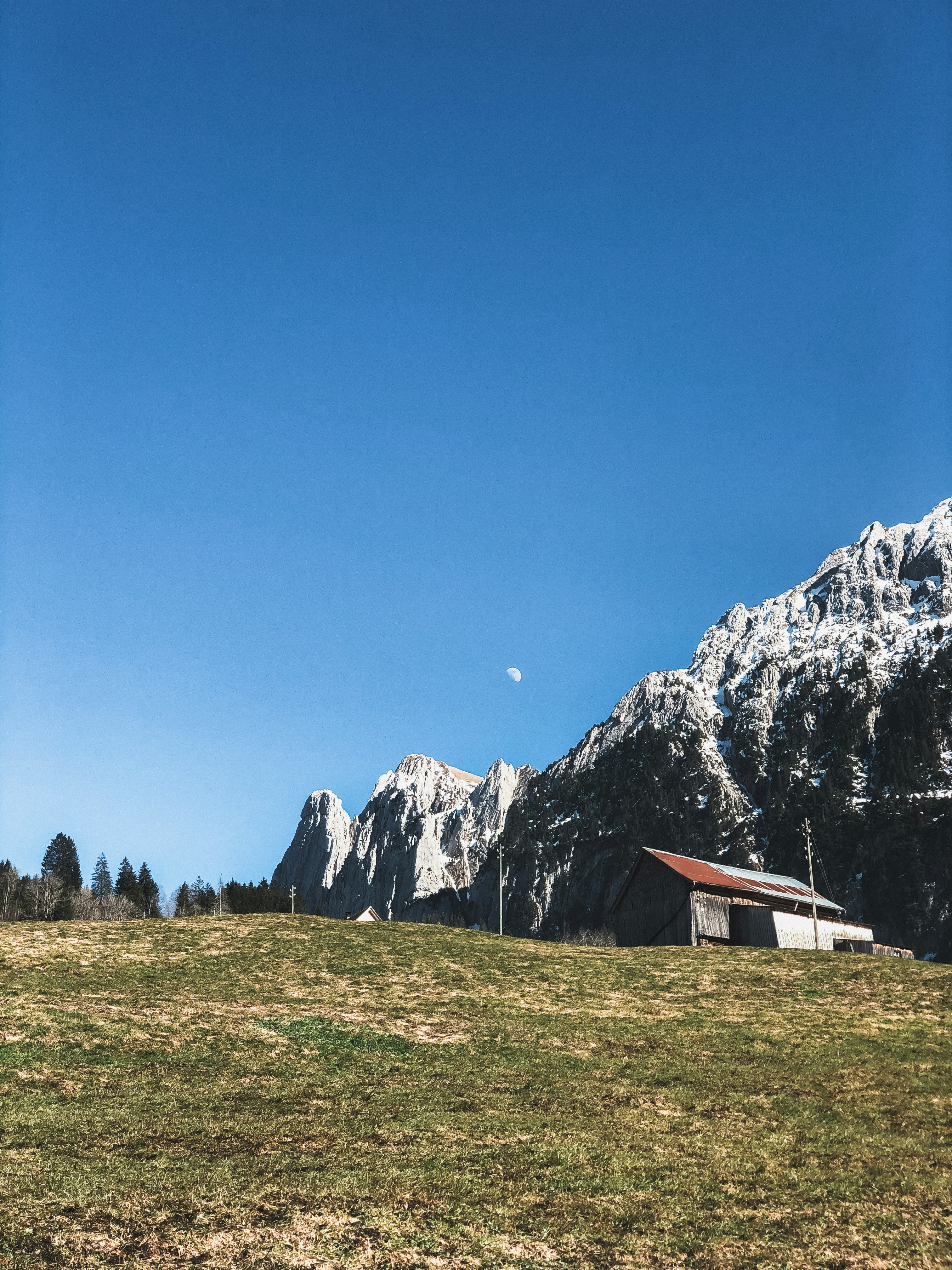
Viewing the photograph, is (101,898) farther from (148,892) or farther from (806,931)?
(806,931)

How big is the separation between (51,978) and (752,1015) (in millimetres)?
27465

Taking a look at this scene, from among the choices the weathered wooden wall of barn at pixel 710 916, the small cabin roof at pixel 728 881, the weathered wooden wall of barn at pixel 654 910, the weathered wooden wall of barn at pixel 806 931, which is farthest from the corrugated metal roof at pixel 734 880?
the weathered wooden wall of barn at pixel 806 931

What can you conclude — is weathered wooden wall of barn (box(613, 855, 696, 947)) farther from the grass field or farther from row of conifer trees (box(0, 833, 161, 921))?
row of conifer trees (box(0, 833, 161, 921))

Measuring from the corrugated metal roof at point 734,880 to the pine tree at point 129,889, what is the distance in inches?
5226

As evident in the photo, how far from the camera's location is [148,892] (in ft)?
627

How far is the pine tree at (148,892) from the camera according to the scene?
587ft

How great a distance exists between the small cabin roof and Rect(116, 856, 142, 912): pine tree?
426 ft

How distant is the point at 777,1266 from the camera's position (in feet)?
50.9

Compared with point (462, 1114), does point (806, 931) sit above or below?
above

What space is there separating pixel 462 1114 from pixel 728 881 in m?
56.4

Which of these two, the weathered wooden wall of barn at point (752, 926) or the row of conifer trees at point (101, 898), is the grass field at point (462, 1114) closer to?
the weathered wooden wall of barn at point (752, 926)

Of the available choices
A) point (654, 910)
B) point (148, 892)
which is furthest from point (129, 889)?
point (654, 910)

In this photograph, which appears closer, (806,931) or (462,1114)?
Result: (462,1114)

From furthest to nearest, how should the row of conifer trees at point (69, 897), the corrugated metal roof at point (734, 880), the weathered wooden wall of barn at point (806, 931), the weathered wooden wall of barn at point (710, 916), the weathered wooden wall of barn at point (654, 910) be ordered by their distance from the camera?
the row of conifer trees at point (69, 897), the corrugated metal roof at point (734, 880), the weathered wooden wall of barn at point (654, 910), the weathered wooden wall of barn at point (710, 916), the weathered wooden wall of barn at point (806, 931)
